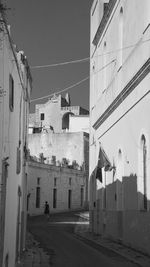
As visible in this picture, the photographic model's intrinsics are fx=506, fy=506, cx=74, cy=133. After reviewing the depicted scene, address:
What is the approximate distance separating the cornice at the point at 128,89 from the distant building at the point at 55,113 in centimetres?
6092

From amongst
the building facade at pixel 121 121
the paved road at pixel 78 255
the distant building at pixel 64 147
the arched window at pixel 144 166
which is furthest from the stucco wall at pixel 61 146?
the arched window at pixel 144 166

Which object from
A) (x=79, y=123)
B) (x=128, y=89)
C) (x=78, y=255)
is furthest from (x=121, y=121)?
(x=79, y=123)

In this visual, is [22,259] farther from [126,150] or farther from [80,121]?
[80,121]

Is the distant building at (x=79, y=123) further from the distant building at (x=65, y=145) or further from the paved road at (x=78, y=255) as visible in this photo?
the paved road at (x=78, y=255)

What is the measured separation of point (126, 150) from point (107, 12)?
7416 millimetres

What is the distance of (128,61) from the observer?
761 inches

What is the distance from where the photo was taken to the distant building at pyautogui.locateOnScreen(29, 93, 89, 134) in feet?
287

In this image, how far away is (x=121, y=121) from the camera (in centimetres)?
2080

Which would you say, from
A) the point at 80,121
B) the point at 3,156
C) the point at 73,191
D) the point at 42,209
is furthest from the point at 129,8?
the point at 80,121

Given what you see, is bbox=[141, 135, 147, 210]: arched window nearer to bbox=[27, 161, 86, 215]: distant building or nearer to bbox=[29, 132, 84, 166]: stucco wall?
bbox=[27, 161, 86, 215]: distant building

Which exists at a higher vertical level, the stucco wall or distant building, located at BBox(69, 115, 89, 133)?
distant building, located at BBox(69, 115, 89, 133)

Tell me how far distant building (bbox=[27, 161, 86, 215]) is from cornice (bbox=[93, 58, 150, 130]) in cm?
2609

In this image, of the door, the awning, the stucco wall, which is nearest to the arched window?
the awning

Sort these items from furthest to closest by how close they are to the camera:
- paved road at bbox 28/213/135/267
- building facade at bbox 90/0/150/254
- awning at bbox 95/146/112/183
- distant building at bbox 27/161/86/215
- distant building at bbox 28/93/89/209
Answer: distant building at bbox 28/93/89/209 < distant building at bbox 27/161/86/215 < awning at bbox 95/146/112/183 < building facade at bbox 90/0/150/254 < paved road at bbox 28/213/135/267
